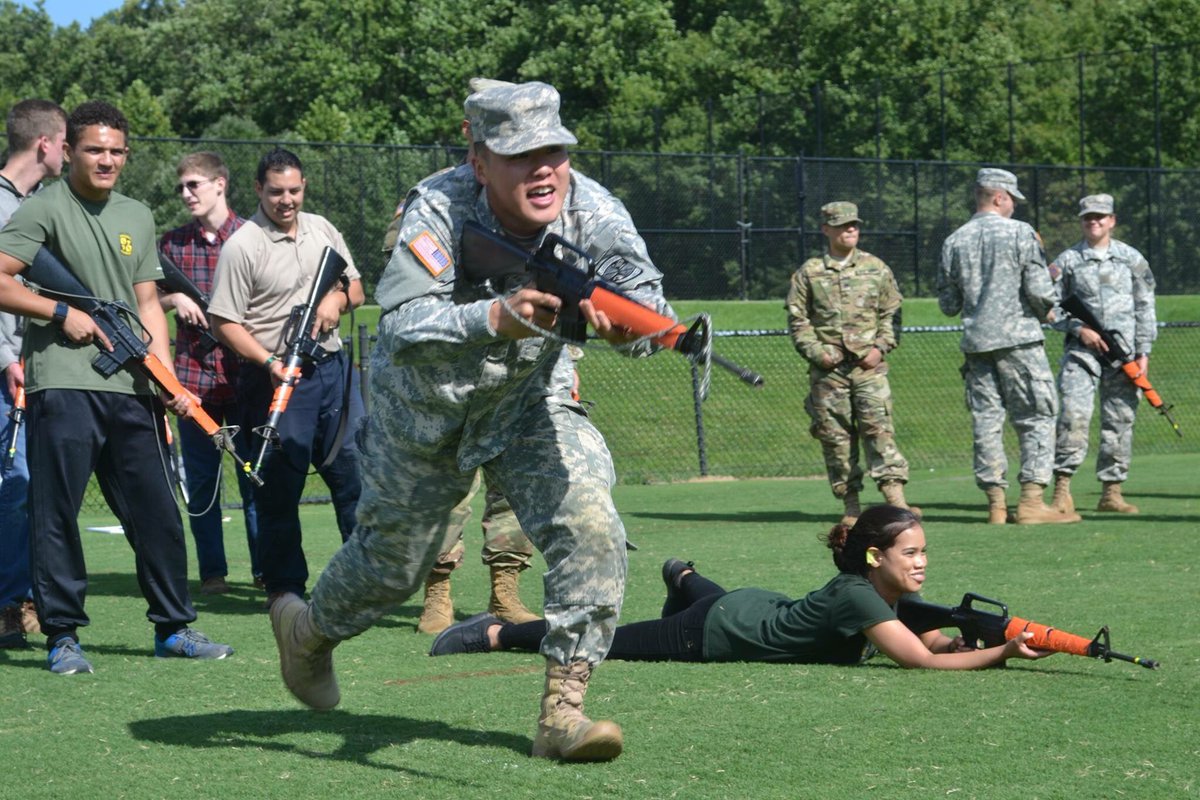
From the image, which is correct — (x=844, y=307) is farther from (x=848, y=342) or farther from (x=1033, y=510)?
(x=1033, y=510)

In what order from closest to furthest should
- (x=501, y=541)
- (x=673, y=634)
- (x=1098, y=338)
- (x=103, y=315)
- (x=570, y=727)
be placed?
(x=570, y=727) < (x=673, y=634) < (x=103, y=315) < (x=501, y=541) < (x=1098, y=338)

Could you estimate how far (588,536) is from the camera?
4375mm

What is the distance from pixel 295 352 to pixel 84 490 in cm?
142

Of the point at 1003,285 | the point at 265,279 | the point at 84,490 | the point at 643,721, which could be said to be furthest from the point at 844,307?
the point at 643,721

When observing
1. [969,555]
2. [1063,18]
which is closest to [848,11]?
[1063,18]

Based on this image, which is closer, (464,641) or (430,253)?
(430,253)

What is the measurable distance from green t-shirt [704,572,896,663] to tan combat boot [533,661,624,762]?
4.69 feet

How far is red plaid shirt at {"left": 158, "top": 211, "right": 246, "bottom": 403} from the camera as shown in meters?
8.38

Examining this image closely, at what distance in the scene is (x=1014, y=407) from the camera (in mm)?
10703

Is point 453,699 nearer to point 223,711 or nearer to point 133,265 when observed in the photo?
point 223,711

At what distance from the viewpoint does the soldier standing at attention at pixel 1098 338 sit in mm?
11211

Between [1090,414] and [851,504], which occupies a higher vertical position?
[1090,414]

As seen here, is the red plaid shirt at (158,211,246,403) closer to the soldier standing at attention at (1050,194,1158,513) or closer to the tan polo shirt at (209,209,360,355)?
the tan polo shirt at (209,209,360,355)

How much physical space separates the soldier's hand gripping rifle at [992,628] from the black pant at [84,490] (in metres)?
2.87
